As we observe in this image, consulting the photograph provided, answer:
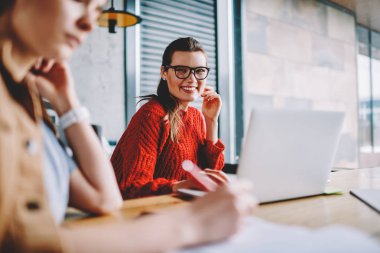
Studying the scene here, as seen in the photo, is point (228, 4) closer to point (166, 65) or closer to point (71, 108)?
point (166, 65)

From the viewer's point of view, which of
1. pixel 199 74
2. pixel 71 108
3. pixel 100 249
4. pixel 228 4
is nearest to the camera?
pixel 100 249

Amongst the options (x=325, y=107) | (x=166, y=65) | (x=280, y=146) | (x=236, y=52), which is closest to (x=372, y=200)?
(x=280, y=146)

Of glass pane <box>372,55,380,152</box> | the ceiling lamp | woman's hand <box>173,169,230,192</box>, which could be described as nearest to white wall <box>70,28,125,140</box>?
the ceiling lamp

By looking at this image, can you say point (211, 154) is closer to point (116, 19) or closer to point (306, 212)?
point (306, 212)

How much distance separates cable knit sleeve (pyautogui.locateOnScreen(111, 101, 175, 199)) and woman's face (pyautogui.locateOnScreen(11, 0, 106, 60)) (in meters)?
0.70

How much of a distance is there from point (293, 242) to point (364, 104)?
5654 millimetres

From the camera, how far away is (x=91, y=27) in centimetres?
72

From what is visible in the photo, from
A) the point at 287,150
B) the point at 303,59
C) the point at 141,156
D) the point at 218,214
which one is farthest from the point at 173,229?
the point at 303,59

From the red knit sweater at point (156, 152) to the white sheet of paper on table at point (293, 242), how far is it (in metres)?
0.64

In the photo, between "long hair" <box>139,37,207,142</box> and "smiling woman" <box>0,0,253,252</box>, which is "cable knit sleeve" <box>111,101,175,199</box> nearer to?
"long hair" <box>139,37,207,142</box>

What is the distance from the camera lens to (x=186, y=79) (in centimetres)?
172

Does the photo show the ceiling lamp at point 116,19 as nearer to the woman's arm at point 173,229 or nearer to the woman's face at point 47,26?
the woman's face at point 47,26

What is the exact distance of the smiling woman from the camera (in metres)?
0.50

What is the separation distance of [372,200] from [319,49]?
416cm
